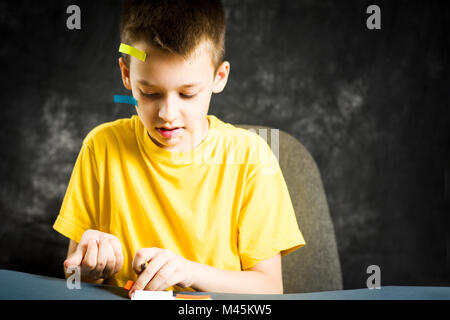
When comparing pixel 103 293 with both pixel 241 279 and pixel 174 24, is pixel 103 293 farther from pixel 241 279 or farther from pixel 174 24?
pixel 174 24

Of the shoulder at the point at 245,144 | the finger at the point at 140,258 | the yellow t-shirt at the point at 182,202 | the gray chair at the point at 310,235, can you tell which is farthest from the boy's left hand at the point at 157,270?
the gray chair at the point at 310,235

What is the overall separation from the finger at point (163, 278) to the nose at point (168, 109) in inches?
8.8

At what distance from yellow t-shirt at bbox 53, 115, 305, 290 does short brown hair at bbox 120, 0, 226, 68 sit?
20 cm

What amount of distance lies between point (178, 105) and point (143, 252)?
0.76 ft

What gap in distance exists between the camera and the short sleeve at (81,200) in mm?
884

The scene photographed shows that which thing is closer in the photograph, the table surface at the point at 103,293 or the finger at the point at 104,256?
the table surface at the point at 103,293

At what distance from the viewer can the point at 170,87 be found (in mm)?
732

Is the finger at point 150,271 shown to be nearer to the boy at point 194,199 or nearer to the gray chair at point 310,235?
the boy at point 194,199

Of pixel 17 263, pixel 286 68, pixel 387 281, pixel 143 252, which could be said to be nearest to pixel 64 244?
pixel 17 263

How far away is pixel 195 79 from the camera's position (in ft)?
2.46

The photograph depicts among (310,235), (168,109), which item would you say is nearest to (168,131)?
(168,109)

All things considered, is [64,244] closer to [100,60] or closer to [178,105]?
[100,60]

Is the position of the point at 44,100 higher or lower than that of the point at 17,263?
higher

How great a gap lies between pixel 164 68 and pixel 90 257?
0.31 metres
